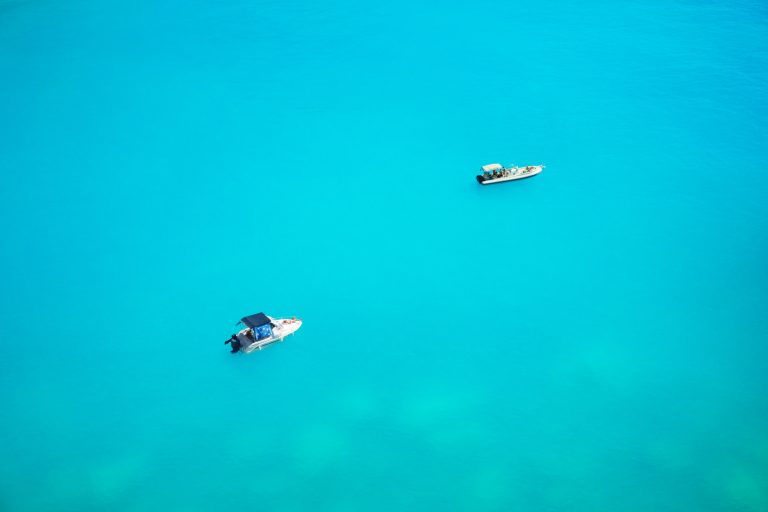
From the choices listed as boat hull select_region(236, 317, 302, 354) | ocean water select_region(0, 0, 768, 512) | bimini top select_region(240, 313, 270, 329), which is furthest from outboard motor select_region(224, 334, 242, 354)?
ocean water select_region(0, 0, 768, 512)

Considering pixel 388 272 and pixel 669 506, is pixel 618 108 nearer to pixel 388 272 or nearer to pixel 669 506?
pixel 388 272

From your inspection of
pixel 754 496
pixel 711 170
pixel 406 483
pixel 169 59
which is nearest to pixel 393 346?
pixel 406 483

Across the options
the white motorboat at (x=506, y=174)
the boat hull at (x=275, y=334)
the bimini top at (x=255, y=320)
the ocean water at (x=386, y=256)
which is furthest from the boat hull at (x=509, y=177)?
the bimini top at (x=255, y=320)

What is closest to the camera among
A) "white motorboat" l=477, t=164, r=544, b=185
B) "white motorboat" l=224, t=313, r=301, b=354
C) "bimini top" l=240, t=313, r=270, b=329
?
"bimini top" l=240, t=313, r=270, b=329

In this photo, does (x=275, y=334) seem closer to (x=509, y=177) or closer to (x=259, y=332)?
(x=259, y=332)

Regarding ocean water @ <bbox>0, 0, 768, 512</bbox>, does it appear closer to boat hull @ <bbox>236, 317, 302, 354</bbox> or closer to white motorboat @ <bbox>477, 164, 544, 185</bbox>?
boat hull @ <bbox>236, 317, 302, 354</bbox>

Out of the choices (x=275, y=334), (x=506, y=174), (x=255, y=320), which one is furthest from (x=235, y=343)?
(x=506, y=174)

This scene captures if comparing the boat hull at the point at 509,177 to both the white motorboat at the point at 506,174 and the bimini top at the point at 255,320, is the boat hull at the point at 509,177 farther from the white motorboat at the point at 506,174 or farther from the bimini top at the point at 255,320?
the bimini top at the point at 255,320
